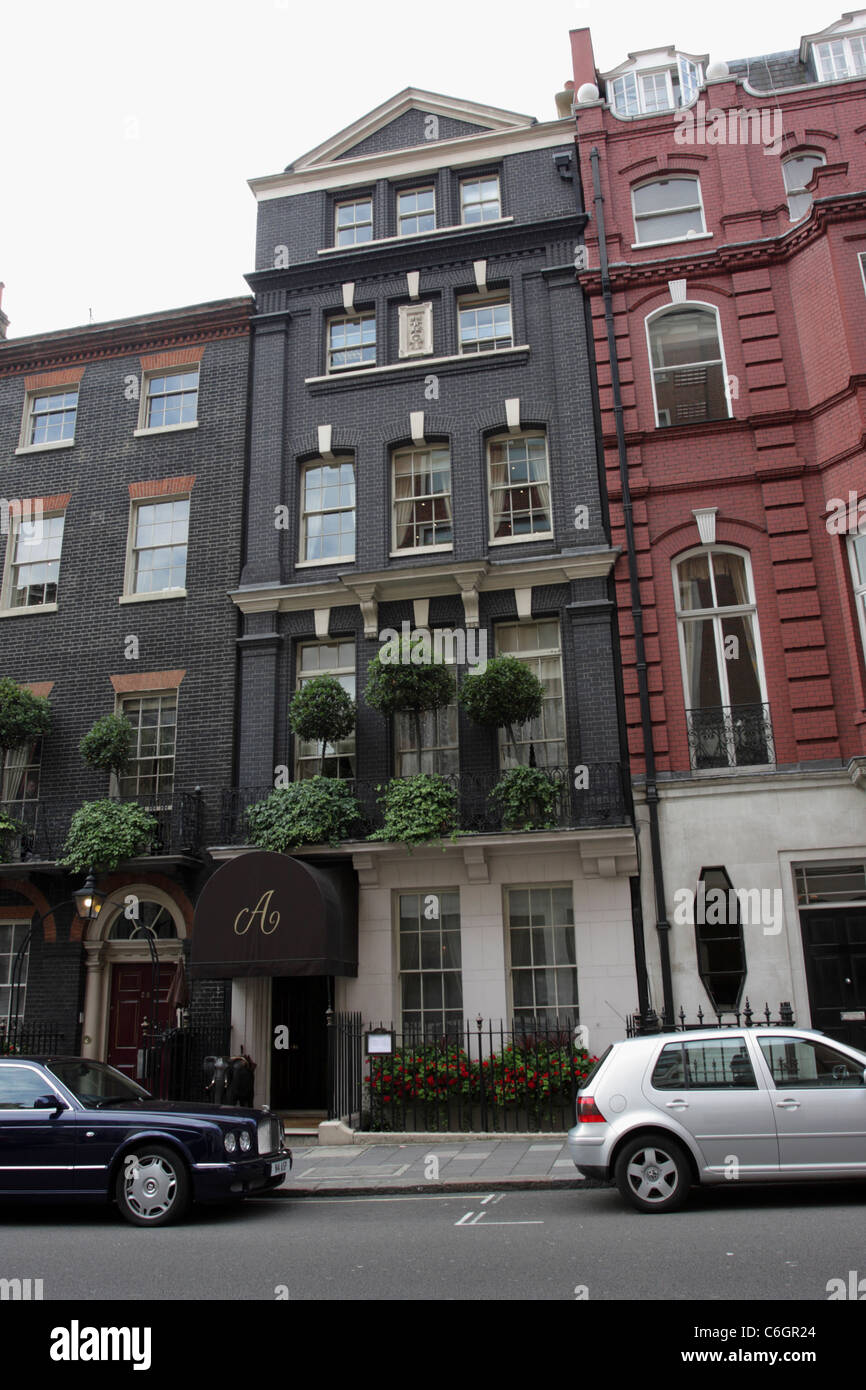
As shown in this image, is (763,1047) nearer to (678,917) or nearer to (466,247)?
(678,917)

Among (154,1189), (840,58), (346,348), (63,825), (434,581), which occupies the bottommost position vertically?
(154,1189)

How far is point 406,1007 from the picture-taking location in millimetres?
16328

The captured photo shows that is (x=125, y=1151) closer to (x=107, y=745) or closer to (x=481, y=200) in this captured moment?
(x=107, y=745)

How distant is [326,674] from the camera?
1820 cm

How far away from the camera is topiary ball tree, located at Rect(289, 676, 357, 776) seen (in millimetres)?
16797

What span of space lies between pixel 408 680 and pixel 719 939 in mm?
6143

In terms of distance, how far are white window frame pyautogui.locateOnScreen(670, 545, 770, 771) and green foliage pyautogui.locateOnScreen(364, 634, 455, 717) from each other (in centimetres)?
384

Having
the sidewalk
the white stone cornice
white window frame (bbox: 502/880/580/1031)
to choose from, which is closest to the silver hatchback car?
the sidewalk

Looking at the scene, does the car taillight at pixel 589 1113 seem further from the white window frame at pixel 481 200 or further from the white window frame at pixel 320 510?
the white window frame at pixel 481 200

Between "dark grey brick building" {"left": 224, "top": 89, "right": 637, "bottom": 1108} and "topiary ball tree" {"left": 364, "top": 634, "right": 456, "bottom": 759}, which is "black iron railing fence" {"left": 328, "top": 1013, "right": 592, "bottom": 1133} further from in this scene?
"topiary ball tree" {"left": 364, "top": 634, "right": 456, "bottom": 759}

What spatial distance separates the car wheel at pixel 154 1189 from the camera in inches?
370

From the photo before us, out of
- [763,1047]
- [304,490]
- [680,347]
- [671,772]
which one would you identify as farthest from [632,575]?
[763,1047]

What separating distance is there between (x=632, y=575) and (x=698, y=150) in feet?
28.6

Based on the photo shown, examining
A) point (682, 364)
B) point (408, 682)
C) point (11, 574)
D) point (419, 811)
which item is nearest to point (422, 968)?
point (419, 811)
